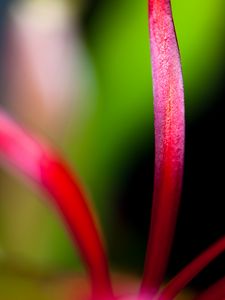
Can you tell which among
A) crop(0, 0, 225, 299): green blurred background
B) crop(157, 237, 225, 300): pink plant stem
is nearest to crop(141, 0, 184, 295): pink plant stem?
crop(157, 237, 225, 300): pink plant stem

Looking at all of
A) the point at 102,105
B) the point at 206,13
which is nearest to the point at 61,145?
the point at 102,105

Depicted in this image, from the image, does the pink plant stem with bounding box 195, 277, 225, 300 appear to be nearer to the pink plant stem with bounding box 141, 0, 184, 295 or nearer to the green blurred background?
the pink plant stem with bounding box 141, 0, 184, 295

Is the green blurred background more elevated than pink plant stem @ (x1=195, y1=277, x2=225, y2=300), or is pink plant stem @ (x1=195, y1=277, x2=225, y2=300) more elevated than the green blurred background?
the green blurred background

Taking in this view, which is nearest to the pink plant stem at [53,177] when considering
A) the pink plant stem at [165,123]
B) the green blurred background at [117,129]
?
the pink plant stem at [165,123]

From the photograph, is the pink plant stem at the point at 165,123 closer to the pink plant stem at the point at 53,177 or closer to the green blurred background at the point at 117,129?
the pink plant stem at the point at 53,177

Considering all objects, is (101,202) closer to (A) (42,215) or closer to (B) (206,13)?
(A) (42,215)

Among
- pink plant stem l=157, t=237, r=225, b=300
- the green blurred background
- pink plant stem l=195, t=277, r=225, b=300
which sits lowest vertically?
pink plant stem l=195, t=277, r=225, b=300

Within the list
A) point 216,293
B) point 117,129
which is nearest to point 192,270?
point 216,293
